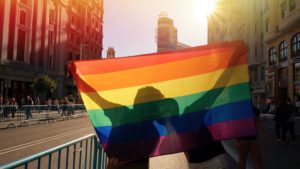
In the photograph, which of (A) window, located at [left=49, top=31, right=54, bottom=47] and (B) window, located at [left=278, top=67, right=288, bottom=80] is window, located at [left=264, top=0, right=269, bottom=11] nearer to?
(B) window, located at [left=278, top=67, right=288, bottom=80]

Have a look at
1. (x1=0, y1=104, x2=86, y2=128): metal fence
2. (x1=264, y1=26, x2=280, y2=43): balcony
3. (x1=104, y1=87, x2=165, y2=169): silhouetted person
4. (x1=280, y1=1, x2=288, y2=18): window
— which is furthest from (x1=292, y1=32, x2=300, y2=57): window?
(x1=104, y1=87, x2=165, y2=169): silhouetted person

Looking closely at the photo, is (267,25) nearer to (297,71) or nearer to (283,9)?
(283,9)

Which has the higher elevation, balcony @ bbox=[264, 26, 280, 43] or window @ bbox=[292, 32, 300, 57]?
balcony @ bbox=[264, 26, 280, 43]

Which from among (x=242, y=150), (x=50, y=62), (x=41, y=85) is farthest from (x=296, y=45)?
(x=50, y=62)

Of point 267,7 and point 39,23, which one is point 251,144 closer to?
point 267,7

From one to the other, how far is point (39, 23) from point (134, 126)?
48119mm

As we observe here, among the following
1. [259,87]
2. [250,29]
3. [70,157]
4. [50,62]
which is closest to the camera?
[70,157]

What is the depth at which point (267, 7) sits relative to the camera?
43.7 metres

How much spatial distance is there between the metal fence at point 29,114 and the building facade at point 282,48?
20.4 m

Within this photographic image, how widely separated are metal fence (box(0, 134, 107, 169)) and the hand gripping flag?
599 millimetres

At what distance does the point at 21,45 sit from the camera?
44969mm

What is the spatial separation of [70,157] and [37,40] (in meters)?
46.5

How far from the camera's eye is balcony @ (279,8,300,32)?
31.1 meters

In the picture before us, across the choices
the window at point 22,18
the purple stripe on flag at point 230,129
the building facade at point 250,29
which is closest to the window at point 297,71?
the building facade at point 250,29
